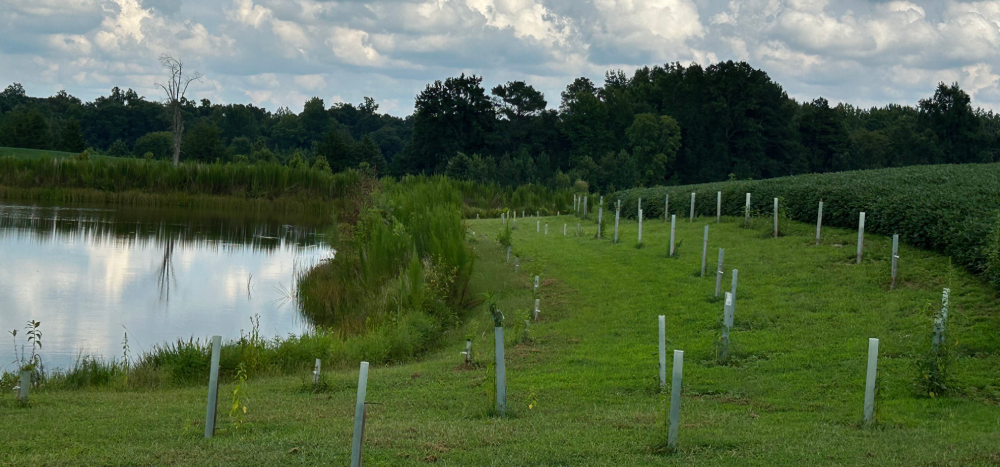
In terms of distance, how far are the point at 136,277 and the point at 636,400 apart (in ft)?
54.3

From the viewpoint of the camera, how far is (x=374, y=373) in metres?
11.8

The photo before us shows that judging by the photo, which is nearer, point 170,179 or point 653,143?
point 170,179

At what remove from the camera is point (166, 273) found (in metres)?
23.8

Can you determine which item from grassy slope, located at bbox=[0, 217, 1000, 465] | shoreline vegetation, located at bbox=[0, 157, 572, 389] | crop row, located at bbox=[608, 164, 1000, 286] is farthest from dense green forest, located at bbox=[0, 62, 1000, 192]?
grassy slope, located at bbox=[0, 217, 1000, 465]

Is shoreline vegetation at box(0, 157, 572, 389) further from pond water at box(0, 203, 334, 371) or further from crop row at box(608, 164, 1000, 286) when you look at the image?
crop row at box(608, 164, 1000, 286)

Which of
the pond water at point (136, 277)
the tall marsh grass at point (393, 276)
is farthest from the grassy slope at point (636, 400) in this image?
the pond water at point (136, 277)

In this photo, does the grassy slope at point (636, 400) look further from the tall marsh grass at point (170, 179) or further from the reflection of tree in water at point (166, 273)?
the tall marsh grass at point (170, 179)

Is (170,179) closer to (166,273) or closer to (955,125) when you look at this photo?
(166,273)

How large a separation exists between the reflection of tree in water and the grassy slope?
826 centimetres

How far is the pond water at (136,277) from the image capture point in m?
16.2

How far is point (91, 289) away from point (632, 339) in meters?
12.8

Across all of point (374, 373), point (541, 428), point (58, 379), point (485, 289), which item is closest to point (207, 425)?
point (541, 428)

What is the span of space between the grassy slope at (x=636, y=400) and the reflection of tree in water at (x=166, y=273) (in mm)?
8261

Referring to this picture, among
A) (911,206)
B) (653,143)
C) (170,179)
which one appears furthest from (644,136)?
(911,206)
